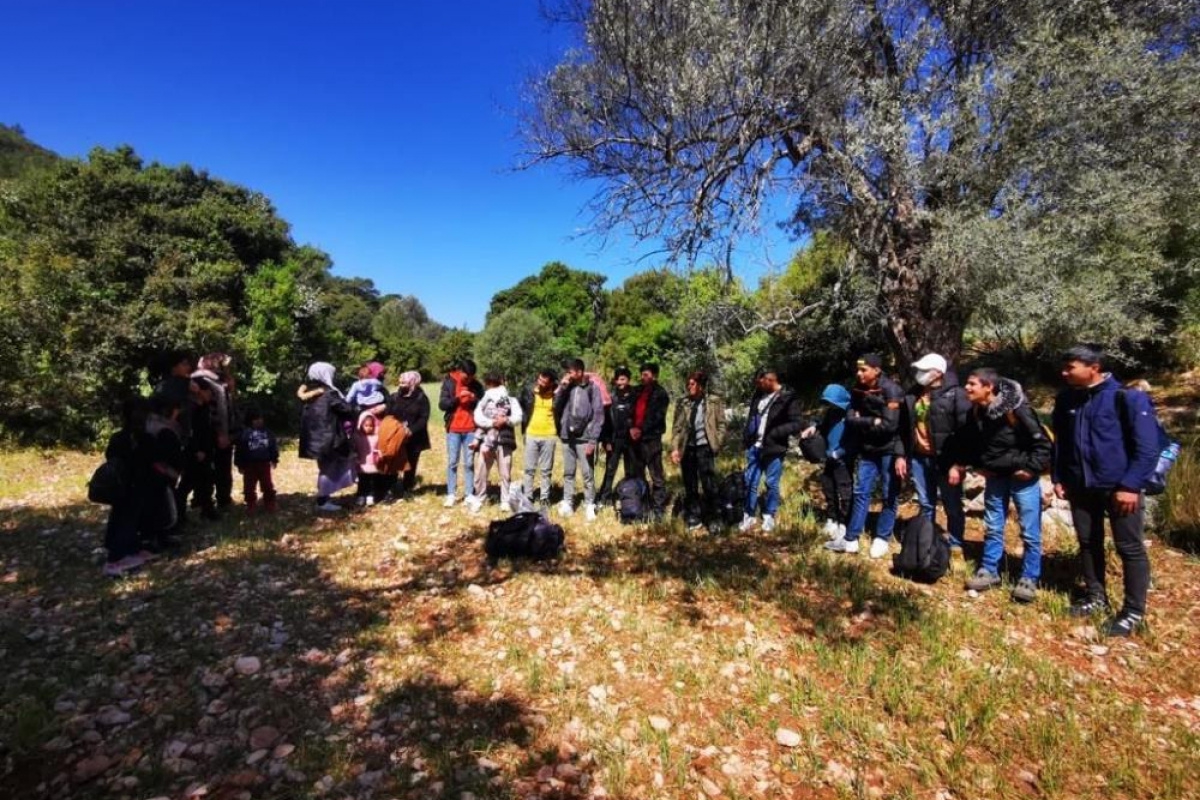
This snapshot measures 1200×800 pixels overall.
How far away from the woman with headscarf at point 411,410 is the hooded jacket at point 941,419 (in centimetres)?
639

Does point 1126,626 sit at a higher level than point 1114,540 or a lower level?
lower

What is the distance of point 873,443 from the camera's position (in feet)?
19.8

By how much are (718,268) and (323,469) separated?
6430 millimetres

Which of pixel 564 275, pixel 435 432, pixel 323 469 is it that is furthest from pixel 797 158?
pixel 564 275

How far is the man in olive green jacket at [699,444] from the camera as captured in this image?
7.52 meters

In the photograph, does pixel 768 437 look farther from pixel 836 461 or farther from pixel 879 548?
pixel 879 548

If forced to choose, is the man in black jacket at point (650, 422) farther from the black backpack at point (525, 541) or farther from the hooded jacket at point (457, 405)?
the hooded jacket at point (457, 405)

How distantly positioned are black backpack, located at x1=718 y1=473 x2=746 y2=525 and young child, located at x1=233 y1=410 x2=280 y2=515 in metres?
6.09

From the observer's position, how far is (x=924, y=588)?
17.9 ft

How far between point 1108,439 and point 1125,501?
48 centimetres

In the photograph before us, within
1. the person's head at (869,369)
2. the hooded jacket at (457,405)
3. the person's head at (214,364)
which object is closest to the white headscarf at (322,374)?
the person's head at (214,364)


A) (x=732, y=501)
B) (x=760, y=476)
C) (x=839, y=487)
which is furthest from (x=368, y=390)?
(x=839, y=487)

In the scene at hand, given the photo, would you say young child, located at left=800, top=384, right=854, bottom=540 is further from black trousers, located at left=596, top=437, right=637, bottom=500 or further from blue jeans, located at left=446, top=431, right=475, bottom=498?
blue jeans, located at left=446, top=431, right=475, bottom=498

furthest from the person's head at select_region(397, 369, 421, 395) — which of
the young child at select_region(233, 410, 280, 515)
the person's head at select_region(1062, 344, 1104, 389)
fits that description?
the person's head at select_region(1062, 344, 1104, 389)
